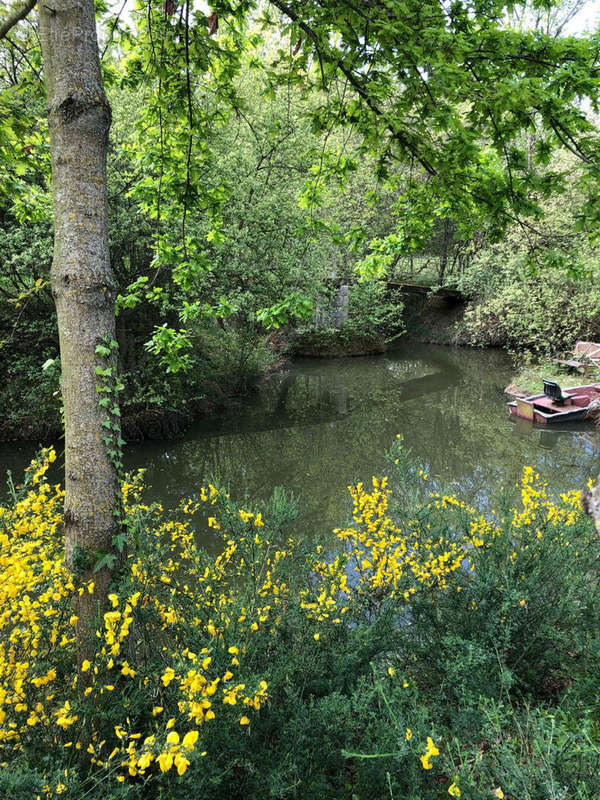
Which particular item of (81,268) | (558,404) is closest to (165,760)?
(81,268)

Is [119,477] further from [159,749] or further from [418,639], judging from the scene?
[418,639]

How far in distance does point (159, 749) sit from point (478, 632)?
78.5 inches

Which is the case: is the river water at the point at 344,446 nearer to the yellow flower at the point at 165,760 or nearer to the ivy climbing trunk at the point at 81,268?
the ivy climbing trunk at the point at 81,268

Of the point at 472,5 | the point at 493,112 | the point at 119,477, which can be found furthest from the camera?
the point at 472,5

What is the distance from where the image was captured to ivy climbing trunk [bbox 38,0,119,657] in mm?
2041

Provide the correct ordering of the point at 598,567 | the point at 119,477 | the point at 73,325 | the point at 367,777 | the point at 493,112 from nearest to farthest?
1. the point at 367,777
2. the point at 73,325
3. the point at 119,477
4. the point at 493,112
5. the point at 598,567

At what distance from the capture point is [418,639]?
2932 millimetres

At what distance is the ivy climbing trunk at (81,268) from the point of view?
6.70 feet

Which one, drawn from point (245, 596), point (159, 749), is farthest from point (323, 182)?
point (159, 749)

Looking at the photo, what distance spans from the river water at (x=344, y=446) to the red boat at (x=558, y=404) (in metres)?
0.37

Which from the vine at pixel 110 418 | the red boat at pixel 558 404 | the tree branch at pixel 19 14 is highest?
the tree branch at pixel 19 14

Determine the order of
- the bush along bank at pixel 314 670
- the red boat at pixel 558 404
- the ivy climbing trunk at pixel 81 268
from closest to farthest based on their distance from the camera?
the bush along bank at pixel 314 670 < the ivy climbing trunk at pixel 81 268 < the red boat at pixel 558 404

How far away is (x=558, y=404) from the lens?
11.7 m

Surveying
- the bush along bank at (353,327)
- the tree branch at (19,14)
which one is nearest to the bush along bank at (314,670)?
the tree branch at (19,14)
